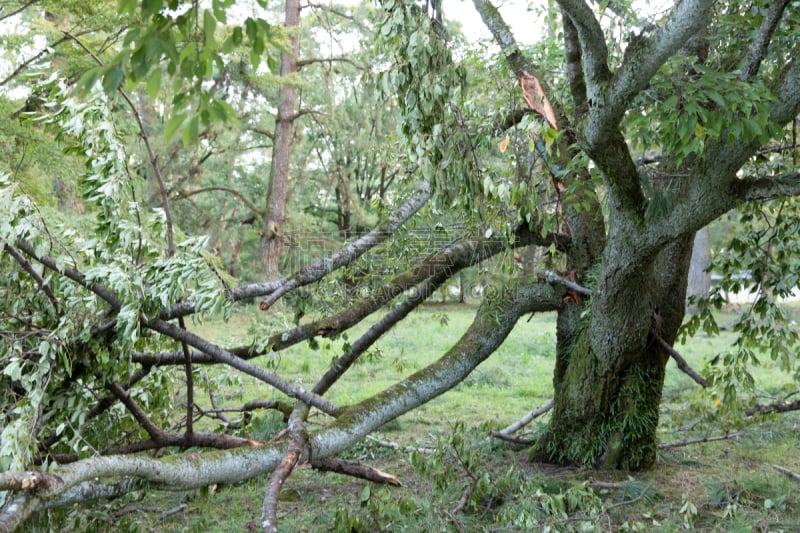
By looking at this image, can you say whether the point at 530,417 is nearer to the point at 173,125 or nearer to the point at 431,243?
the point at 431,243

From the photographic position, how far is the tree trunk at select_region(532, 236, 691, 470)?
5.30 metres

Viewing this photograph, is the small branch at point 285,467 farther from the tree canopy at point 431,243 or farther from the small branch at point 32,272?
the small branch at point 32,272

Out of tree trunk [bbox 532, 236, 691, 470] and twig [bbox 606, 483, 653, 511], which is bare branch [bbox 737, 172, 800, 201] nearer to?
tree trunk [bbox 532, 236, 691, 470]

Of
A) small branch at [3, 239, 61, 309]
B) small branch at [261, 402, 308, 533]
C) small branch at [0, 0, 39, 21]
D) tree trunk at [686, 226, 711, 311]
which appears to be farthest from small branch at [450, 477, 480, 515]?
tree trunk at [686, 226, 711, 311]

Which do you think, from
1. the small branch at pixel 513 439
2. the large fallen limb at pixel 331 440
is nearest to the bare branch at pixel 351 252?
the large fallen limb at pixel 331 440

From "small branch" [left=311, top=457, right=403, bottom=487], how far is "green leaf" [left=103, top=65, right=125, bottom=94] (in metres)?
3.18

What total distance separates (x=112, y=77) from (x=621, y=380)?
183 inches

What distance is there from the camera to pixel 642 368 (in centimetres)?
547

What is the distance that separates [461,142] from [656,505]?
121 inches

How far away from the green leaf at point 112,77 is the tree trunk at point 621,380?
405cm

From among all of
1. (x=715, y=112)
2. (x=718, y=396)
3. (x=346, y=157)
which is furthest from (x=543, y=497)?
(x=346, y=157)

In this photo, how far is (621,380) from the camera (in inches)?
215

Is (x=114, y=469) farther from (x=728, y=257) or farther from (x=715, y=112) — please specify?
(x=728, y=257)

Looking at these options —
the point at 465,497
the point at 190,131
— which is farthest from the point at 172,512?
the point at 190,131
